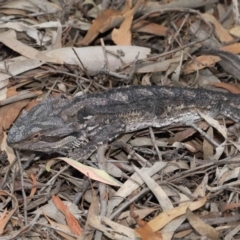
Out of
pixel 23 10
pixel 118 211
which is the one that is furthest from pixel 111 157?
pixel 23 10

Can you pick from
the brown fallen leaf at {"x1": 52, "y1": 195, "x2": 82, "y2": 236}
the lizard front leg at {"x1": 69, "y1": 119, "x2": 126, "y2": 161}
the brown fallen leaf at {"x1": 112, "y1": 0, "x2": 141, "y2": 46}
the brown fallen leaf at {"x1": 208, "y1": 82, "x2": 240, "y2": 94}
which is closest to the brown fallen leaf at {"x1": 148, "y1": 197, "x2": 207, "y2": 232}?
the brown fallen leaf at {"x1": 52, "y1": 195, "x2": 82, "y2": 236}

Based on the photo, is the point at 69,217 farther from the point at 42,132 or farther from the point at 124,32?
the point at 124,32

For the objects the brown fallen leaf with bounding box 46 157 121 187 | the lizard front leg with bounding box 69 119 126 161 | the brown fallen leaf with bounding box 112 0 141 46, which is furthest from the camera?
the brown fallen leaf with bounding box 112 0 141 46

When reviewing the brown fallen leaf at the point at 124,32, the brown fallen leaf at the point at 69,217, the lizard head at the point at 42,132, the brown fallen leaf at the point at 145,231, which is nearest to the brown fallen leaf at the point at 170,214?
the brown fallen leaf at the point at 145,231

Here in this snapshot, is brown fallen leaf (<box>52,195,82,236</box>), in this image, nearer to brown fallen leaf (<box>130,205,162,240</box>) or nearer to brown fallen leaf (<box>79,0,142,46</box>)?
brown fallen leaf (<box>130,205,162,240</box>)

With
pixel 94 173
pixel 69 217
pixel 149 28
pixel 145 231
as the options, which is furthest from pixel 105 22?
pixel 145 231

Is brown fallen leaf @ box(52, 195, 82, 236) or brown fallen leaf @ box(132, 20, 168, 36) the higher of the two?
brown fallen leaf @ box(132, 20, 168, 36)

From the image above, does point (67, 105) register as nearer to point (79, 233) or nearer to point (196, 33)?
point (79, 233)
